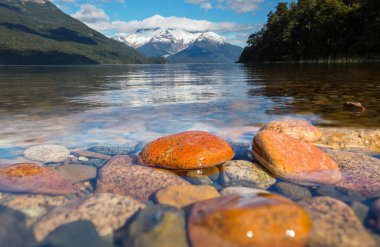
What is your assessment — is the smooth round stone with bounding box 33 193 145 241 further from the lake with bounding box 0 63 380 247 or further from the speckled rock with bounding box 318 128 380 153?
the speckled rock with bounding box 318 128 380 153

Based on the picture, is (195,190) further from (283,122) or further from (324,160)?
(283,122)

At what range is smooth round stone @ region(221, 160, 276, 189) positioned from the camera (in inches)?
170

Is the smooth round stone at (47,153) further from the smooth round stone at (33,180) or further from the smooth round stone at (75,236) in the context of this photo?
the smooth round stone at (75,236)

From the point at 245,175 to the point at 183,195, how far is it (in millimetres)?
1228

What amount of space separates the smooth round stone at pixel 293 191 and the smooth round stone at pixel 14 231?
2.81 m

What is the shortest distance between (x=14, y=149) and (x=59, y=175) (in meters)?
2.02

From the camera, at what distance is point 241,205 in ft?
9.80

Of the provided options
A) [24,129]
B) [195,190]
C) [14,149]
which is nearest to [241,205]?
[195,190]

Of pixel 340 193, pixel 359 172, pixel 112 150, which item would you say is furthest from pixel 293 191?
pixel 112 150

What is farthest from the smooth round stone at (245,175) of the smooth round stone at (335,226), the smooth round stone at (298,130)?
the smooth round stone at (298,130)

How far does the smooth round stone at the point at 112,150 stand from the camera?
5672mm

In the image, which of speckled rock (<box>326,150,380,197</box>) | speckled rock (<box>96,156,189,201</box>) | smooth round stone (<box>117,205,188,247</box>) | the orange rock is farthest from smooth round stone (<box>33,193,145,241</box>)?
speckled rock (<box>326,150,380,197</box>)

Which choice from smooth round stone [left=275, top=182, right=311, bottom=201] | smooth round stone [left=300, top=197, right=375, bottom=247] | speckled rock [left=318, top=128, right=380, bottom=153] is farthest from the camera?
speckled rock [left=318, top=128, right=380, bottom=153]

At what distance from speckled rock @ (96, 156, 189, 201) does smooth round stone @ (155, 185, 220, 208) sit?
222mm
